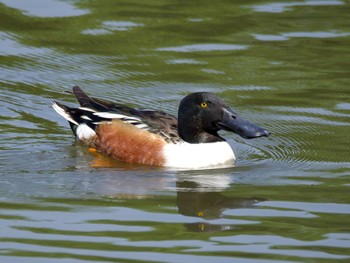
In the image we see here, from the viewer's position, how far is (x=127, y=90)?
13.3 meters

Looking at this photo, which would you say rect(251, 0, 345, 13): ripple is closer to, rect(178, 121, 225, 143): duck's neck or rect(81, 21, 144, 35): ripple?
rect(81, 21, 144, 35): ripple

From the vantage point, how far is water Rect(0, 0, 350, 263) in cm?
809

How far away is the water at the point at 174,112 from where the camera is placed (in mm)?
8094

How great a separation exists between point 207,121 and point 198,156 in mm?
369

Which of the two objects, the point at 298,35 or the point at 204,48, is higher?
the point at 298,35

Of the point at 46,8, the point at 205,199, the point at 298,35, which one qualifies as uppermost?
the point at 46,8

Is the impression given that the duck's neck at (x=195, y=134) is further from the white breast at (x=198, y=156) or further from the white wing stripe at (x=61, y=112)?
the white wing stripe at (x=61, y=112)

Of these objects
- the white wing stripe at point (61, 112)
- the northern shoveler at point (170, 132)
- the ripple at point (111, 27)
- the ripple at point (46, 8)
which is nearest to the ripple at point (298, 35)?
the ripple at point (111, 27)

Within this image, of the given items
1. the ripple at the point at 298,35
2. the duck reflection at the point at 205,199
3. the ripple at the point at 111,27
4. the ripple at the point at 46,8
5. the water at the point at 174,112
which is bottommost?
the duck reflection at the point at 205,199

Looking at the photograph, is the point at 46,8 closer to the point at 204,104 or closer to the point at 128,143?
the point at 128,143

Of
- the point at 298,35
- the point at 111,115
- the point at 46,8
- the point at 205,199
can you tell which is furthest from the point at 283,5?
the point at 205,199

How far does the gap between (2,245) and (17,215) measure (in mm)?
755

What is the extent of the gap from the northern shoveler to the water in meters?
0.22

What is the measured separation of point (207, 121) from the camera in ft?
36.0
